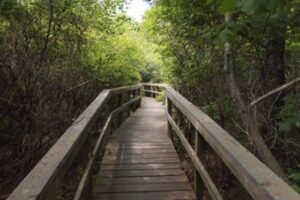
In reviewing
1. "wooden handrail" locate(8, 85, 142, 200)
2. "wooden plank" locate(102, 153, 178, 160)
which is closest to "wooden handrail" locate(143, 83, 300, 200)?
A: "wooden handrail" locate(8, 85, 142, 200)

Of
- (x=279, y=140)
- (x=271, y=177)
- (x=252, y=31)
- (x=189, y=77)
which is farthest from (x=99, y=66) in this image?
(x=271, y=177)

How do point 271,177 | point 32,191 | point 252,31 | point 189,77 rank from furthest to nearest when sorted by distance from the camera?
point 189,77, point 252,31, point 271,177, point 32,191

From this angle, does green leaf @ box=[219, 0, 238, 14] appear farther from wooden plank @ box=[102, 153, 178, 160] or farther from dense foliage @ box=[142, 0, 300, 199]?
wooden plank @ box=[102, 153, 178, 160]

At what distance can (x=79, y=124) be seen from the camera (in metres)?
3.20

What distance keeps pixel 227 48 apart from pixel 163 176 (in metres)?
1.84

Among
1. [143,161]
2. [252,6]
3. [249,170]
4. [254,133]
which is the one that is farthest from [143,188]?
[252,6]

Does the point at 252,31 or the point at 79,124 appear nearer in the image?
the point at 252,31

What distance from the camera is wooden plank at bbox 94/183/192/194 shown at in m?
4.02

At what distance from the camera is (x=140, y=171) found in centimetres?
466

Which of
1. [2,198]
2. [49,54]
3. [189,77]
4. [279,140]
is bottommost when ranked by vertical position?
[2,198]

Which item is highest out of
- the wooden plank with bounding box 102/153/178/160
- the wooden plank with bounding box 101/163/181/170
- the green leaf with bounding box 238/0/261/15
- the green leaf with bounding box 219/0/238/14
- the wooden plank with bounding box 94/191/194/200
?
the green leaf with bounding box 219/0/238/14

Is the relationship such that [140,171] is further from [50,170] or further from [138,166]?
[50,170]

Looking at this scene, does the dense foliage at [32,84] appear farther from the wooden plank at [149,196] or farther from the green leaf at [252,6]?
the green leaf at [252,6]

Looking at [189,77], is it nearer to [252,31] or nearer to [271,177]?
[252,31]
